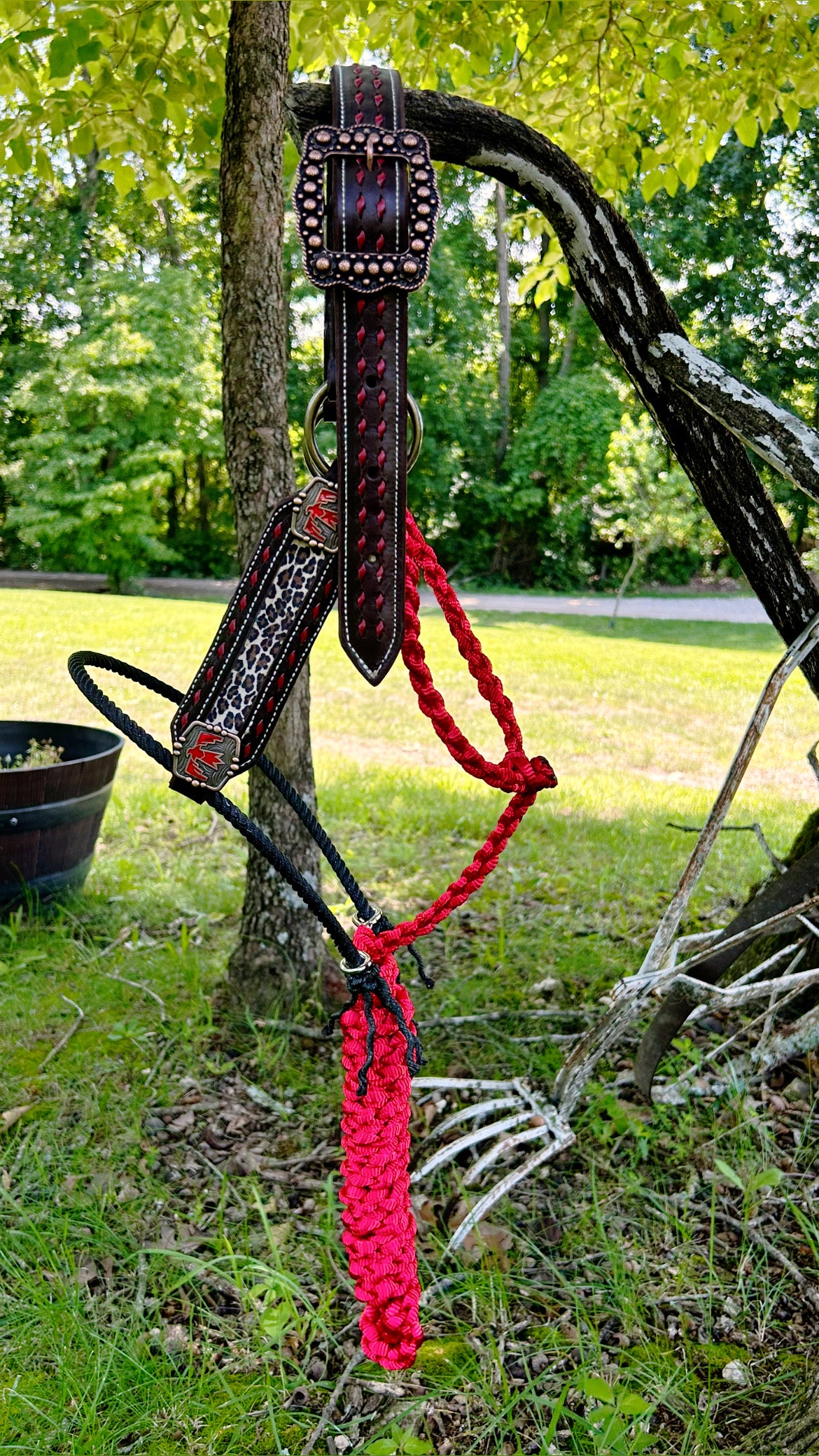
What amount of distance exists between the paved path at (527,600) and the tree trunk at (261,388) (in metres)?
14.6

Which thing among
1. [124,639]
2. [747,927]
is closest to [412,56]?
[747,927]

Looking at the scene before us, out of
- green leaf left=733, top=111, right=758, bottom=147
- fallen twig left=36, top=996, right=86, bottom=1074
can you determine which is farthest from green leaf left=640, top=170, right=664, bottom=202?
fallen twig left=36, top=996, right=86, bottom=1074

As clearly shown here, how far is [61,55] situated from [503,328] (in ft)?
69.9

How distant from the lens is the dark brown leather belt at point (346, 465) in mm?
1030

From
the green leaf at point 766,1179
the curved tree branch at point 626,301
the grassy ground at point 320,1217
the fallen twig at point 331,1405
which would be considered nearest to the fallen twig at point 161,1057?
the grassy ground at point 320,1217

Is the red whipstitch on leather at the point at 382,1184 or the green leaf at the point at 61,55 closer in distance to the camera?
the red whipstitch on leather at the point at 382,1184

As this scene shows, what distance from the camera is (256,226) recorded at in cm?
265

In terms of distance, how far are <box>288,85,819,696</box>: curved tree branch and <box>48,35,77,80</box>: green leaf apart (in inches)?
59.6

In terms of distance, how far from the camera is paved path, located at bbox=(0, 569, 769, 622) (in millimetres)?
18422

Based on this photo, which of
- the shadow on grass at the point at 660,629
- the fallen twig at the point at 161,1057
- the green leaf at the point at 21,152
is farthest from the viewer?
the shadow on grass at the point at 660,629

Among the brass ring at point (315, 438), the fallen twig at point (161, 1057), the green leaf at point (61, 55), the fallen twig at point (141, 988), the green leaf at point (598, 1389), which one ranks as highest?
the green leaf at point (61, 55)

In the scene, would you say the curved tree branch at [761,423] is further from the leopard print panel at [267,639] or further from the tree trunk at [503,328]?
the tree trunk at [503,328]

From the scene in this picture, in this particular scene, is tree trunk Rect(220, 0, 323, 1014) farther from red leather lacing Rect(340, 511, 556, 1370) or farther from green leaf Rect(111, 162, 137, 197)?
red leather lacing Rect(340, 511, 556, 1370)

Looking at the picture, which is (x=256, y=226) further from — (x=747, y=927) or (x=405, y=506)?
(x=747, y=927)
